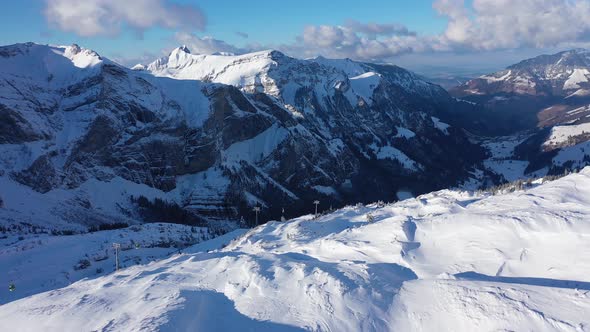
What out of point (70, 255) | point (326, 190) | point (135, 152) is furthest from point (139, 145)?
point (70, 255)

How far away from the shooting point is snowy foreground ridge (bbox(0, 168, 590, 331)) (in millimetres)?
28906

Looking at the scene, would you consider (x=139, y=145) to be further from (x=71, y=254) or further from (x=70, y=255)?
(x=70, y=255)

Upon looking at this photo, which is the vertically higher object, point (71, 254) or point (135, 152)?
point (135, 152)

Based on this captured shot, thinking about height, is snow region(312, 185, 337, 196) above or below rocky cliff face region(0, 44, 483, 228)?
below

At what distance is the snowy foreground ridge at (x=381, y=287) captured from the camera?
2891 cm

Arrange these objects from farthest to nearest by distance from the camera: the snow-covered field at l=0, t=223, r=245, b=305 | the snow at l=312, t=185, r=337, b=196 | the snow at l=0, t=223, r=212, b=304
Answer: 1. the snow at l=312, t=185, r=337, b=196
2. the snow at l=0, t=223, r=212, b=304
3. the snow-covered field at l=0, t=223, r=245, b=305

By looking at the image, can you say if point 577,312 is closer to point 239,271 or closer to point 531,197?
point 239,271

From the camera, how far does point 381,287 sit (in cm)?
3475

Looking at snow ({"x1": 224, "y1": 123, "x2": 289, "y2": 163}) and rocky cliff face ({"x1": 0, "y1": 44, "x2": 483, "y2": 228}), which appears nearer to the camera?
rocky cliff face ({"x1": 0, "y1": 44, "x2": 483, "y2": 228})

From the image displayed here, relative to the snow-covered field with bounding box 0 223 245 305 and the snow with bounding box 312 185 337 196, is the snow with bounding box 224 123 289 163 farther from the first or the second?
the snow-covered field with bounding box 0 223 245 305

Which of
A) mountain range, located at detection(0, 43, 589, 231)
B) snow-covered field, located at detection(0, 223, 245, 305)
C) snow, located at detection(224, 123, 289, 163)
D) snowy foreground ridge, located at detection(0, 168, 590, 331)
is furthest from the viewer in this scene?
snow, located at detection(224, 123, 289, 163)

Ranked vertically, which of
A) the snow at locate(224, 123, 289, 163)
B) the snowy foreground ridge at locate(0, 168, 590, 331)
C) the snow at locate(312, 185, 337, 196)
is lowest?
the snow at locate(312, 185, 337, 196)

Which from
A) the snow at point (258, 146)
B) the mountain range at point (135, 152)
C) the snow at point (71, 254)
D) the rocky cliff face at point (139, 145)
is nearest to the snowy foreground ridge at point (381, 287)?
the snow at point (71, 254)

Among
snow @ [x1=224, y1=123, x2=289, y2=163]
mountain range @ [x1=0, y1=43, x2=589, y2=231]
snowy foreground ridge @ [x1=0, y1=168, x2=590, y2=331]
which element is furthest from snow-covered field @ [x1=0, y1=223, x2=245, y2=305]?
snow @ [x1=224, y1=123, x2=289, y2=163]
